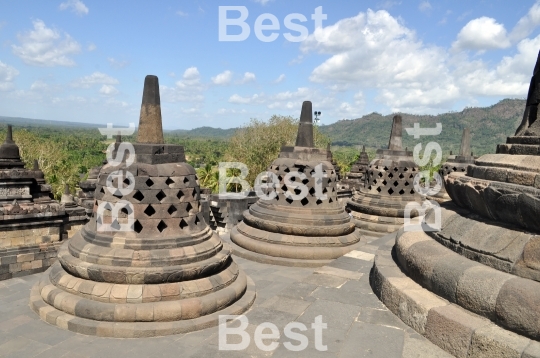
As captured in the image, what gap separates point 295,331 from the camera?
12.1 feet

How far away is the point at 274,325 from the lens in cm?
387

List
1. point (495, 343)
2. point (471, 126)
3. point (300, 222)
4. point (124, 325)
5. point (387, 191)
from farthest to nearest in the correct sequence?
point (471, 126)
point (387, 191)
point (300, 222)
point (124, 325)
point (495, 343)

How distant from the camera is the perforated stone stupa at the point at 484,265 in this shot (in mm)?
2916

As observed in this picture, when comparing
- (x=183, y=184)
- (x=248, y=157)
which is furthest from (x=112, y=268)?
(x=248, y=157)

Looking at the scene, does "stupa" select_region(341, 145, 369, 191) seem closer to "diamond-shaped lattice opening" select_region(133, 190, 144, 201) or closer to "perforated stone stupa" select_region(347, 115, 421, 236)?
"perforated stone stupa" select_region(347, 115, 421, 236)

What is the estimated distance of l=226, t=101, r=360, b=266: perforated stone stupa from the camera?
6.97m

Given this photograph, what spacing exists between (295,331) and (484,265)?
5.99 ft

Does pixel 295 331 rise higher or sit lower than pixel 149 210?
lower

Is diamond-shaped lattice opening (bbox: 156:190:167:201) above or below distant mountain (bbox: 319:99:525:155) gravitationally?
below

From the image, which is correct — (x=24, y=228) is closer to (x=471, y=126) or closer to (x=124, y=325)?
(x=124, y=325)

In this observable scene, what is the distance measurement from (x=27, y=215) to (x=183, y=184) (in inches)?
209

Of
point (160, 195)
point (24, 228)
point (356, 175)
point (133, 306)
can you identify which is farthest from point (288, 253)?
point (356, 175)

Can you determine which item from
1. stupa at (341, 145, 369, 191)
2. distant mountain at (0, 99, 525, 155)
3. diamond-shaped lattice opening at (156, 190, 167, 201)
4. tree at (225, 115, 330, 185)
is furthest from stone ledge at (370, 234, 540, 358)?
distant mountain at (0, 99, 525, 155)

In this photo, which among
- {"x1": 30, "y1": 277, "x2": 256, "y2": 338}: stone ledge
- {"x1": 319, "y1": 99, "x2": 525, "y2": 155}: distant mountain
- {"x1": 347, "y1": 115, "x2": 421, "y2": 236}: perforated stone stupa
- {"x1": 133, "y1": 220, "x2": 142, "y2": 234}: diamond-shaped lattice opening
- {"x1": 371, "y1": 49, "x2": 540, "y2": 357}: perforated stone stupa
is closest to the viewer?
{"x1": 371, "y1": 49, "x2": 540, "y2": 357}: perforated stone stupa
